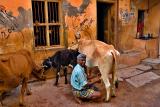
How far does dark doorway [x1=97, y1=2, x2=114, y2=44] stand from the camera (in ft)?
29.9

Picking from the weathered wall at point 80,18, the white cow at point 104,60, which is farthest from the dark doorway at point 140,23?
the white cow at point 104,60

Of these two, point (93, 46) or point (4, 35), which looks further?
point (4, 35)

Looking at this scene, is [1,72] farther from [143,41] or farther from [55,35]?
[143,41]

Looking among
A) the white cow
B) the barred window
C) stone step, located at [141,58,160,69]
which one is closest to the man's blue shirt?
the white cow

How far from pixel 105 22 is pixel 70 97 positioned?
5.19 m

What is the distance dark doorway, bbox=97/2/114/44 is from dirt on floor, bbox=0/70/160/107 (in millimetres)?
3424

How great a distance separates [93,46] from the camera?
207 inches

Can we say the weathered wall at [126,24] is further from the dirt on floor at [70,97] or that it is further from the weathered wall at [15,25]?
the weathered wall at [15,25]

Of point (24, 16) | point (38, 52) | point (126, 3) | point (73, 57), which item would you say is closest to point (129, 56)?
point (126, 3)

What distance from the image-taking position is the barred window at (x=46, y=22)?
6.72m

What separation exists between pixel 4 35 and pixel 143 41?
629 centimetres

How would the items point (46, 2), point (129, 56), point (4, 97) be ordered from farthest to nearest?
point (129, 56)
point (46, 2)
point (4, 97)

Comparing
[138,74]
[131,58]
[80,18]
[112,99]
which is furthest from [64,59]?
[131,58]

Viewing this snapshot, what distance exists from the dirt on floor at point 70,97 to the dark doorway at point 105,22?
342 cm
